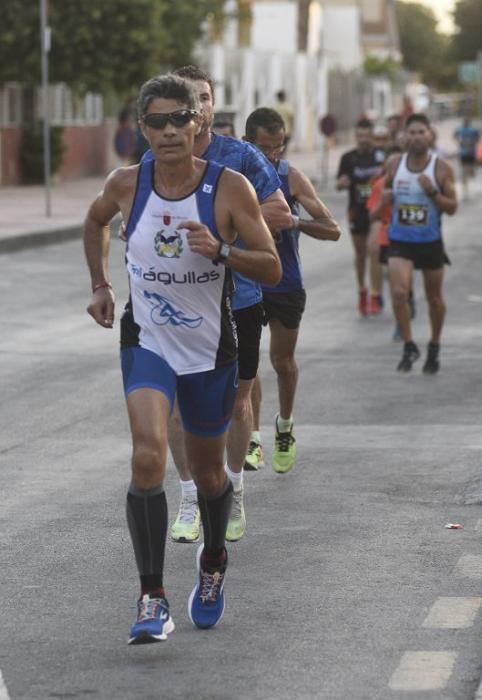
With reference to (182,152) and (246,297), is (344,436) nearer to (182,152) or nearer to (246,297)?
(246,297)

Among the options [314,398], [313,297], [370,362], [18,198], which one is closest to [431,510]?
[314,398]

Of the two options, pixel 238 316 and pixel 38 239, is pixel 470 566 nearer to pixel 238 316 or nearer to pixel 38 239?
pixel 238 316

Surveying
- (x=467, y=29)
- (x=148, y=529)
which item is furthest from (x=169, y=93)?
(x=467, y=29)

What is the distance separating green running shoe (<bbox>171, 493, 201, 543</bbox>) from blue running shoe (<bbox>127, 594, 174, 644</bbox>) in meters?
1.57

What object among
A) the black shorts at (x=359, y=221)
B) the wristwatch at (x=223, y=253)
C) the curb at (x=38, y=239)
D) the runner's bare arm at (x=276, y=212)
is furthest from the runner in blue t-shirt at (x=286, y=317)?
the curb at (x=38, y=239)

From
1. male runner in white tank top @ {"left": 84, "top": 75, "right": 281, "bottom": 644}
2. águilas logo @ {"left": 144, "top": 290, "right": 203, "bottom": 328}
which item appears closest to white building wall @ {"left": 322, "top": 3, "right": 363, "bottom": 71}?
male runner in white tank top @ {"left": 84, "top": 75, "right": 281, "bottom": 644}

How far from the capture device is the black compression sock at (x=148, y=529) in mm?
6297

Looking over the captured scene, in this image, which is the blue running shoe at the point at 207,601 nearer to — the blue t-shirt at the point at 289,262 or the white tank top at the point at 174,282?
the white tank top at the point at 174,282

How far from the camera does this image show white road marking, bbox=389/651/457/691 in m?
5.80

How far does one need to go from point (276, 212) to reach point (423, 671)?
2.43 meters

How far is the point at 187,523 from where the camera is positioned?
26.0ft

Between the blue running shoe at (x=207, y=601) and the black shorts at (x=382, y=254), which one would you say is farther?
the black shorts at (x=382, y=254)

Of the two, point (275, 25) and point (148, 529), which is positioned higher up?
point (148, 529)

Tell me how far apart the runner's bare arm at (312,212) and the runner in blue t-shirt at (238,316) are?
873 millimetres
